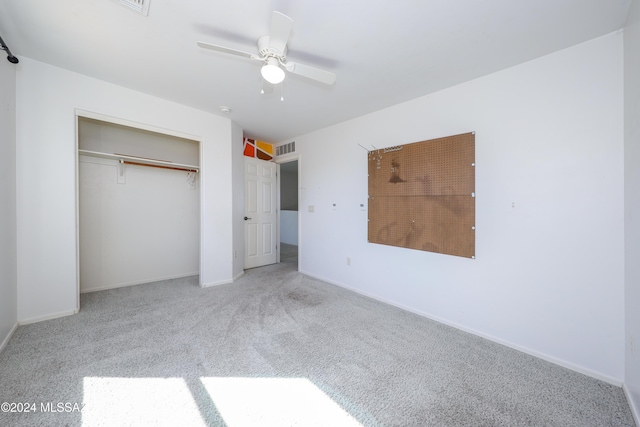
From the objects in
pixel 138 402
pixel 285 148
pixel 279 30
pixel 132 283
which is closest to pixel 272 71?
pixel 279 30

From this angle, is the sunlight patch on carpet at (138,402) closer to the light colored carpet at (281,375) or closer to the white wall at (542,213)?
the light colored carpet at (281,375)

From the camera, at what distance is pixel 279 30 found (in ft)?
4.91

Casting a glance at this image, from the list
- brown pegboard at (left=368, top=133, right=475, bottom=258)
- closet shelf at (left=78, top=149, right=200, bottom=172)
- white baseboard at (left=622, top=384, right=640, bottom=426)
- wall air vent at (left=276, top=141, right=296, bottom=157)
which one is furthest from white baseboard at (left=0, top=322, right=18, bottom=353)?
white baseboard at (left=622, top=384, right=640, bottom=426)

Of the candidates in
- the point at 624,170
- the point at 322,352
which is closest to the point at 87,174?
the point at 322,352

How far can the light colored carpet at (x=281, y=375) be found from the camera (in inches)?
53.7

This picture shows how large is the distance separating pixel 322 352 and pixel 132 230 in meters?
3.31

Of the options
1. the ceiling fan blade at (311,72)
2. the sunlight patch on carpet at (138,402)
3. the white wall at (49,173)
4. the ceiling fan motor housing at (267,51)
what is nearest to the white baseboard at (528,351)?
the sunlight patch on carpet at (138,402)

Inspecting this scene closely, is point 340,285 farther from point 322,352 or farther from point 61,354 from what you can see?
point 61,354

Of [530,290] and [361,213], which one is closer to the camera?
[530,290]

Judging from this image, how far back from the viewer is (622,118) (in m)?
1.63

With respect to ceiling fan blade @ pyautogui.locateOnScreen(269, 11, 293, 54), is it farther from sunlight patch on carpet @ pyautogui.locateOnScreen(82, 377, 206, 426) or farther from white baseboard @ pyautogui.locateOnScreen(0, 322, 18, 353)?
white baseboard @ pyautogui.locateOnScreen(0, 322, 18, 353)

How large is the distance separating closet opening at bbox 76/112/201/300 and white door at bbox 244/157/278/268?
85 cm

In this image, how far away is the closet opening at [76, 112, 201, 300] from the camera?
3.11 m

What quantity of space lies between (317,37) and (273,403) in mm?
2548
